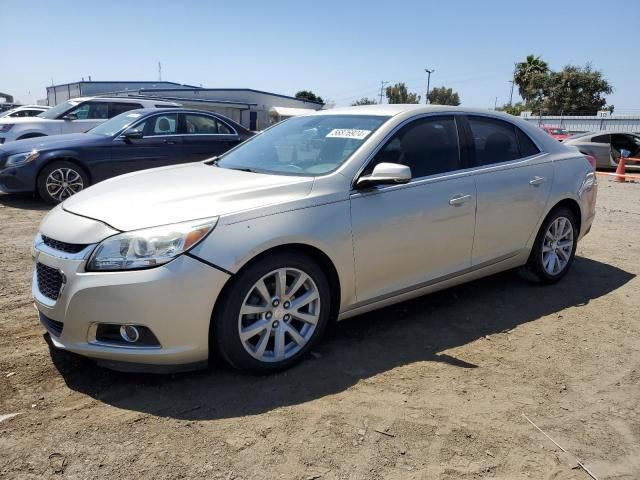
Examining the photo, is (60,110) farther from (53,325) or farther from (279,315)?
(279,315)

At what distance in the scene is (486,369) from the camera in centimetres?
338

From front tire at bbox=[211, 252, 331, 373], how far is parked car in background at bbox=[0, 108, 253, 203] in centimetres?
596

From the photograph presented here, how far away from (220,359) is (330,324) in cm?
94

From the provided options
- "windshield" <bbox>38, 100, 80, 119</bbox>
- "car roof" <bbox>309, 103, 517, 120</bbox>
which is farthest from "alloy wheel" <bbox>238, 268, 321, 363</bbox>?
"windshield" <bbox>38, 100, 80, 119</bbox>

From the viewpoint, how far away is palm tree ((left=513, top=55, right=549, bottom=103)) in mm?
55503

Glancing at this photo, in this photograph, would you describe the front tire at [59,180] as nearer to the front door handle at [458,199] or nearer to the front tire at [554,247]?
the front door handle at [458,199]

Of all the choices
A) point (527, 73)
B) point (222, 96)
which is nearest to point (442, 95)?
point (527, 73)

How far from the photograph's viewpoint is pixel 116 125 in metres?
8.68

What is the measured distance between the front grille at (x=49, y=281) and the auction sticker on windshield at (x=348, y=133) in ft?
6.76

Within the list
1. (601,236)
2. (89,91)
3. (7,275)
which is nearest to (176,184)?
(7,275)

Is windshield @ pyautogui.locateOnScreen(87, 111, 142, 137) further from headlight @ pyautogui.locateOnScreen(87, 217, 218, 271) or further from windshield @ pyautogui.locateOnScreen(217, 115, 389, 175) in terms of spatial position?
headlight @ pyautogui.locateOnScreen(87, 217, 218, 271)

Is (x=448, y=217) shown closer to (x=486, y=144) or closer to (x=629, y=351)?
(x=486, y=144)

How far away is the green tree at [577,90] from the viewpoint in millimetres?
49531

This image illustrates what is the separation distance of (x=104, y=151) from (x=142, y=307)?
6.19m
